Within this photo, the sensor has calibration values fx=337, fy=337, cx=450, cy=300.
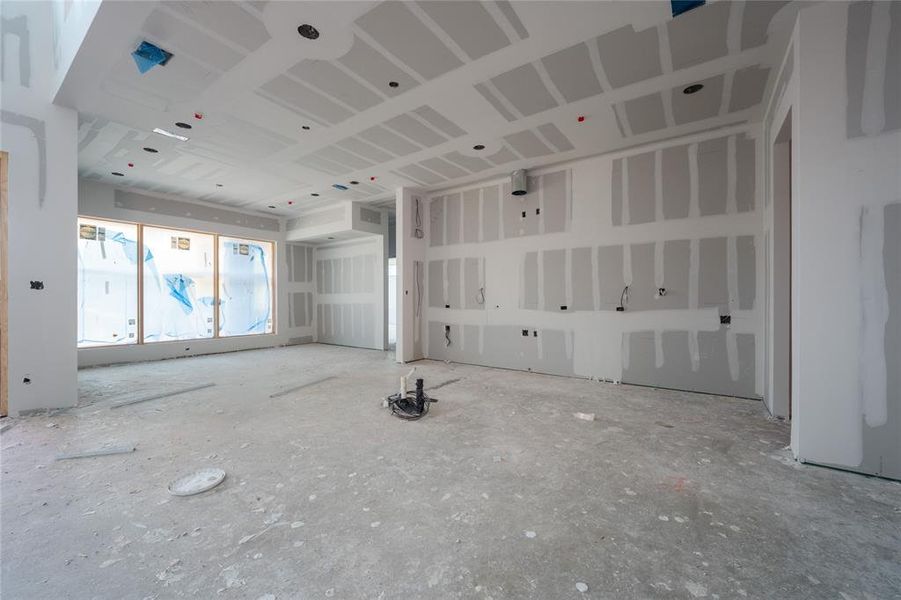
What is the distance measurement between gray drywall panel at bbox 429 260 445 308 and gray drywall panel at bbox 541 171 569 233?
220 centimetres

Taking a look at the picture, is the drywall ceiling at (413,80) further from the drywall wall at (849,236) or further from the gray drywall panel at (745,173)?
the drywall wall at (849,236)

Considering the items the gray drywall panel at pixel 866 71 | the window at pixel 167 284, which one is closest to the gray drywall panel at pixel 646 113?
the gray drywall panel at pixel 866 71

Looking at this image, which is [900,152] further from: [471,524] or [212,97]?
[212,97]

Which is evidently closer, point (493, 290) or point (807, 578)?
→ point (807, 578)

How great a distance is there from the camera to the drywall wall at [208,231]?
6.14m

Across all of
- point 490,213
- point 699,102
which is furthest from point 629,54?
point 490,213

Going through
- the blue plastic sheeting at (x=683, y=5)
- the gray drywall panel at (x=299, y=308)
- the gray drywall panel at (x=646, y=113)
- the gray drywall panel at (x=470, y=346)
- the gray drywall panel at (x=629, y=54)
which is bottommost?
the gray drywall panel at (x=470, y=346)

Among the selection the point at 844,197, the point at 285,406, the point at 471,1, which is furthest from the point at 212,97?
the point at 844,197

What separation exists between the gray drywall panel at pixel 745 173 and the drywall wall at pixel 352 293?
21.3ft

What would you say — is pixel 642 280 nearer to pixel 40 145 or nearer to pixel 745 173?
pixel 745 173

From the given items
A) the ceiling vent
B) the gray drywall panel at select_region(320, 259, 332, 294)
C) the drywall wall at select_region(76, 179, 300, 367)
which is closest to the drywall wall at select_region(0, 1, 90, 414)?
the drywall wall at select_region(76, 179, 300, 367)

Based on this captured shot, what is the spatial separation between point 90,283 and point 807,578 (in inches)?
373

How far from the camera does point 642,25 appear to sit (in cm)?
259

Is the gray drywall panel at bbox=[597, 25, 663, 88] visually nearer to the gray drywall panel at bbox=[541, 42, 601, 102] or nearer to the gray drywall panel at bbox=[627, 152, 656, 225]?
the gray drywall panel at bbox=[541, 42, 601, 102]
